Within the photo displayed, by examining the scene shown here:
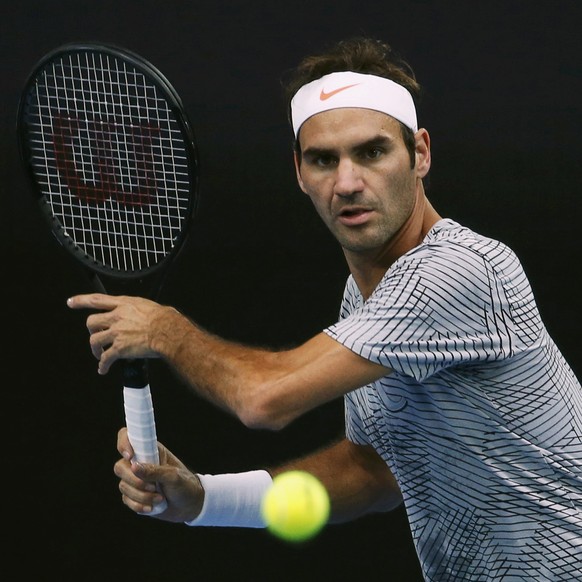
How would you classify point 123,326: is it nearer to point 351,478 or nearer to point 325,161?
point 325,161

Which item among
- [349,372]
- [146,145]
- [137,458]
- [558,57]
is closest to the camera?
[349,372]

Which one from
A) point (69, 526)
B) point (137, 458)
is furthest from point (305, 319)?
Result: point (137, 458)

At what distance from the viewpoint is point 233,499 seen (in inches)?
99.0

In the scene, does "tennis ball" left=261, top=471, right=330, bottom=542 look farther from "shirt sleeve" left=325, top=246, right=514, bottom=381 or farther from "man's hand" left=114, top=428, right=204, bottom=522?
"shirt sleeve" left=325, top=246, right=514, bottom=381

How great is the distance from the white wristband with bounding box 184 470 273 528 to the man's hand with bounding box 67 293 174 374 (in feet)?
1.60

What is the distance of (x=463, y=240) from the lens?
209 centimetres

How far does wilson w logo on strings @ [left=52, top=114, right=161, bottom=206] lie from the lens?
8.17 ft

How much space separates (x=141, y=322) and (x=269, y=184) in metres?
1.55

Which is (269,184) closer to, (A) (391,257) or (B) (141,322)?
(A) (391,257)

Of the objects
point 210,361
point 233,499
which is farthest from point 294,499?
point 210,361

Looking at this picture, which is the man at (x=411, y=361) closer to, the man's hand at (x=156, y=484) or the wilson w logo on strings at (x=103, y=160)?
the man's hand at (x=156, y=484)

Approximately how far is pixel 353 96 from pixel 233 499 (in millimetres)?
804

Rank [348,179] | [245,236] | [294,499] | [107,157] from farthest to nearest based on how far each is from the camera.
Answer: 1. [245,236]
2. [294,499]
3. [107,157]
4. [348,179]

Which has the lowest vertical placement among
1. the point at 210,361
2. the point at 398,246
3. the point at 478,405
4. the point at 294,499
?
the point at 294,499
